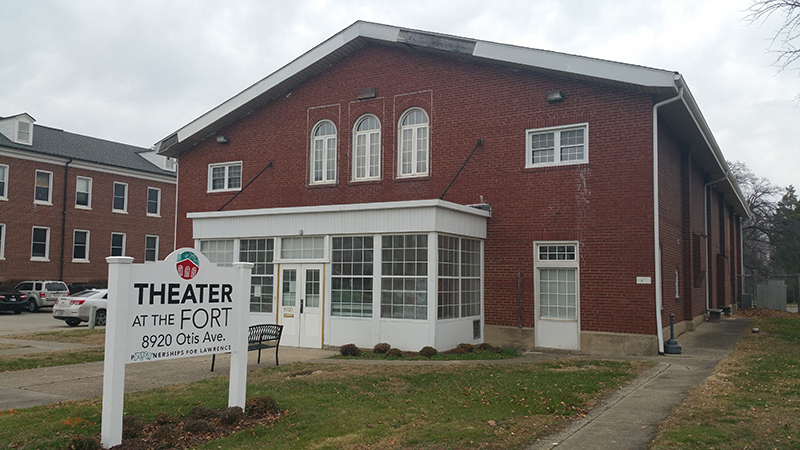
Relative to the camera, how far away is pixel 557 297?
16.0 m

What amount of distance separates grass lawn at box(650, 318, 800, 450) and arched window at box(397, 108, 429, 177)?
9029 millimetres

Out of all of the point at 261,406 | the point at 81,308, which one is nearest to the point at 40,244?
the point at 81,308

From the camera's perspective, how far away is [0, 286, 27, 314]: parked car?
29.6 m

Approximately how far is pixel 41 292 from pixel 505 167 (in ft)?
82.6

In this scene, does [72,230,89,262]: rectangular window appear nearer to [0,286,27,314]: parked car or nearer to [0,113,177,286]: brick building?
[0,113,177,286]: brick building

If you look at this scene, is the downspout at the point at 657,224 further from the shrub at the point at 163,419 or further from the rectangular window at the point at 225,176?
the rectangular window at the point at 225,176

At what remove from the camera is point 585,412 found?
28.6 feet

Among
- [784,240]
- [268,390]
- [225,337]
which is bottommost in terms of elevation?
[268,390]

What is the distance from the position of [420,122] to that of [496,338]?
633 cm

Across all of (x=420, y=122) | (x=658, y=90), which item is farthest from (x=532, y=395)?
(x=420, y=122)

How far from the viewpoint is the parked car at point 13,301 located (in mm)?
29609

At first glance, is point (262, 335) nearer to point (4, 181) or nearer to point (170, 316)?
point (170, 316)

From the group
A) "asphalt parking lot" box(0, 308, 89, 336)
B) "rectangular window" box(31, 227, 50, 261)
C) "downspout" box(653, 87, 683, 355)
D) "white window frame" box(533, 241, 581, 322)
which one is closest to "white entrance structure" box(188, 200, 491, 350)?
"white window frame" box(533, 241, 581, 322)

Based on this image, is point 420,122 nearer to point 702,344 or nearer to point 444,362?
point 444,362
